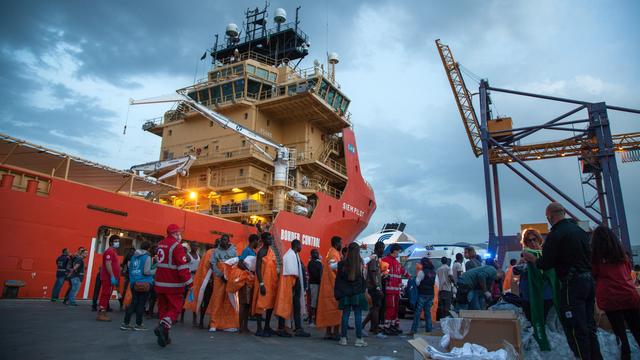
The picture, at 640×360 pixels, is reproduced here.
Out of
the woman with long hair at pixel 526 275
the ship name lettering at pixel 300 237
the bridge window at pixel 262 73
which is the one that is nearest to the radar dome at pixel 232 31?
the bridge window at pixel 262 73

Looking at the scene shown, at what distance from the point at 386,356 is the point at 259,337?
2.08 m

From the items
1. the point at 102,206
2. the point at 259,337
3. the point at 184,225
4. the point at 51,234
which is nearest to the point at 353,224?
the point at 184,225

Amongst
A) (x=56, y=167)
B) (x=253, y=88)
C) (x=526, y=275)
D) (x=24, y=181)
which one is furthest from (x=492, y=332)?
(x=253, y=88)

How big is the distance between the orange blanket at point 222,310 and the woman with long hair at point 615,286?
483cm

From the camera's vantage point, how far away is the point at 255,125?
19.8m

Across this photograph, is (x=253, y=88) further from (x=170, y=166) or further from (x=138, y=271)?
(x=138, y=271)

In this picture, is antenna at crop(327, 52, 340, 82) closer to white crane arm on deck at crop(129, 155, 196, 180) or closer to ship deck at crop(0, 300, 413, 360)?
white crane arm on deck at crop(129, 155, 196, 180)

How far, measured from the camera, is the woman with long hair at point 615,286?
3312 mm

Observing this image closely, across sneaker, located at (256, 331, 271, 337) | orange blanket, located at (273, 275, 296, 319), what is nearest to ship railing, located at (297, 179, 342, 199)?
orange blanket, located at (273, 275, 296, 319)

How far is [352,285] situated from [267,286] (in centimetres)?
137

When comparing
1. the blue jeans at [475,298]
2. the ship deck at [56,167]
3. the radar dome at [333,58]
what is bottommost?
the blue jeans at [475,298]

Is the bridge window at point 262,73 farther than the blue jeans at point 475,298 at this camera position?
Yes

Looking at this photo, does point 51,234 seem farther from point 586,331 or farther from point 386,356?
point 586,331

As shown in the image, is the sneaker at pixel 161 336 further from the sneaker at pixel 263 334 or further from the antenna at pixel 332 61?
the antenna at pixel 332 61
